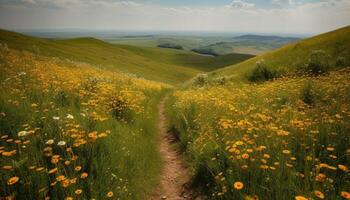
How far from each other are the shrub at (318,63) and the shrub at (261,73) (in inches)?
131

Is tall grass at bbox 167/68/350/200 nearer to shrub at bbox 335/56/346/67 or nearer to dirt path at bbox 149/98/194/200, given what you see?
dirt path at bbox 149/98/194/200

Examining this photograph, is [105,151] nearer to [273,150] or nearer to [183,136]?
[273,150]

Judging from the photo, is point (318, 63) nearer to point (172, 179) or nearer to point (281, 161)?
point (172, 179)

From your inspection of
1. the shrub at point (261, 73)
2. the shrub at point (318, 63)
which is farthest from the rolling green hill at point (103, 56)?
the shrub at point (318, 63)

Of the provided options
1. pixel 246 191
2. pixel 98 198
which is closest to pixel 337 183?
pixel 246 191

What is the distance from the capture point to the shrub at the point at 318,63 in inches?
801

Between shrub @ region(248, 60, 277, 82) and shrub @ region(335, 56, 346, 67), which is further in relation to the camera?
shrub @ region(248, 60, 277, 82)

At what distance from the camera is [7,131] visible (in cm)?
498

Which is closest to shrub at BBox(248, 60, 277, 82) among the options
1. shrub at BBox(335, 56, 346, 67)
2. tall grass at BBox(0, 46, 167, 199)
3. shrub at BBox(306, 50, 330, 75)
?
shrub at BBox(306, 50, 330, 75)

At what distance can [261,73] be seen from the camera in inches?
981

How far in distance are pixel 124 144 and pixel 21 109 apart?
2678 millimetres

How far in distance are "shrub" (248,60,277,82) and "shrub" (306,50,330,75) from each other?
10.9ft

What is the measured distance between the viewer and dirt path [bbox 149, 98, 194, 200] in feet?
18.7

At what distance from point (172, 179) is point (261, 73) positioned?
21.3 meters
